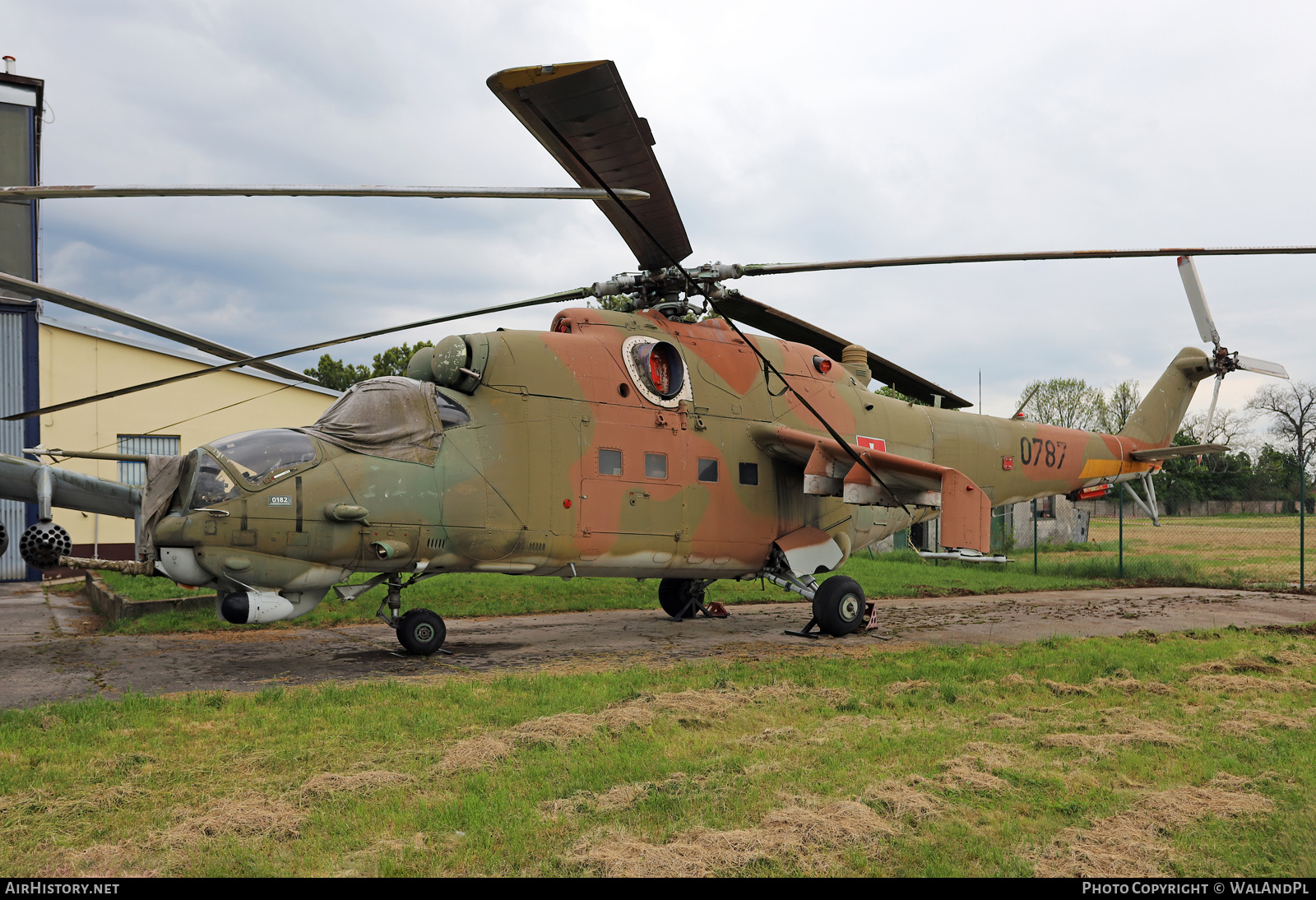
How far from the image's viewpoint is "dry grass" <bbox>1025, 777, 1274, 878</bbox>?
146 inches

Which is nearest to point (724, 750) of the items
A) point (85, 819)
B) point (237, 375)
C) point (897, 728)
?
point (897, 728)

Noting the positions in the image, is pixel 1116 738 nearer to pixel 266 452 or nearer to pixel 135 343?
pixel 266 452

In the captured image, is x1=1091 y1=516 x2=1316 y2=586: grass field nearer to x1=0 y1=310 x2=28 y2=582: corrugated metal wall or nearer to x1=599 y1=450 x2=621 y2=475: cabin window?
x1=599 y1=450 x2=621 y2=475: cabin window

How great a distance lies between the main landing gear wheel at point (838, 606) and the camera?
1114 centimetres

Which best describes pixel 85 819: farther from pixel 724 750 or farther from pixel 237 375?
pixel 237 375

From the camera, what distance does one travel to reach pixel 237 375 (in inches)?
933

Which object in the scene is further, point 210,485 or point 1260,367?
point 1260,367

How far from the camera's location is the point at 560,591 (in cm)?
1638

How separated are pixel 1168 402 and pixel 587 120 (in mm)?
14803

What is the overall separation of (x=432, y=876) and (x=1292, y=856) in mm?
3914

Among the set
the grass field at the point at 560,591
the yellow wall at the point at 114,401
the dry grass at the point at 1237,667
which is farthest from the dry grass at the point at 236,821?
the yellow wall at the point at 114,401

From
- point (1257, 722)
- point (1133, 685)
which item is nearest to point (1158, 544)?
point (1133, 685)

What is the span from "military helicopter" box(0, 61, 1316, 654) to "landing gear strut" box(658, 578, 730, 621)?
0.15 feet

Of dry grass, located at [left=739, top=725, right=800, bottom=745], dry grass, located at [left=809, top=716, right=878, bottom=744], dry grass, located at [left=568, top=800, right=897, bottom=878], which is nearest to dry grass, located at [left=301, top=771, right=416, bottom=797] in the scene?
dry grass, located at [left=568, top=800, right=897, bottom=878]
